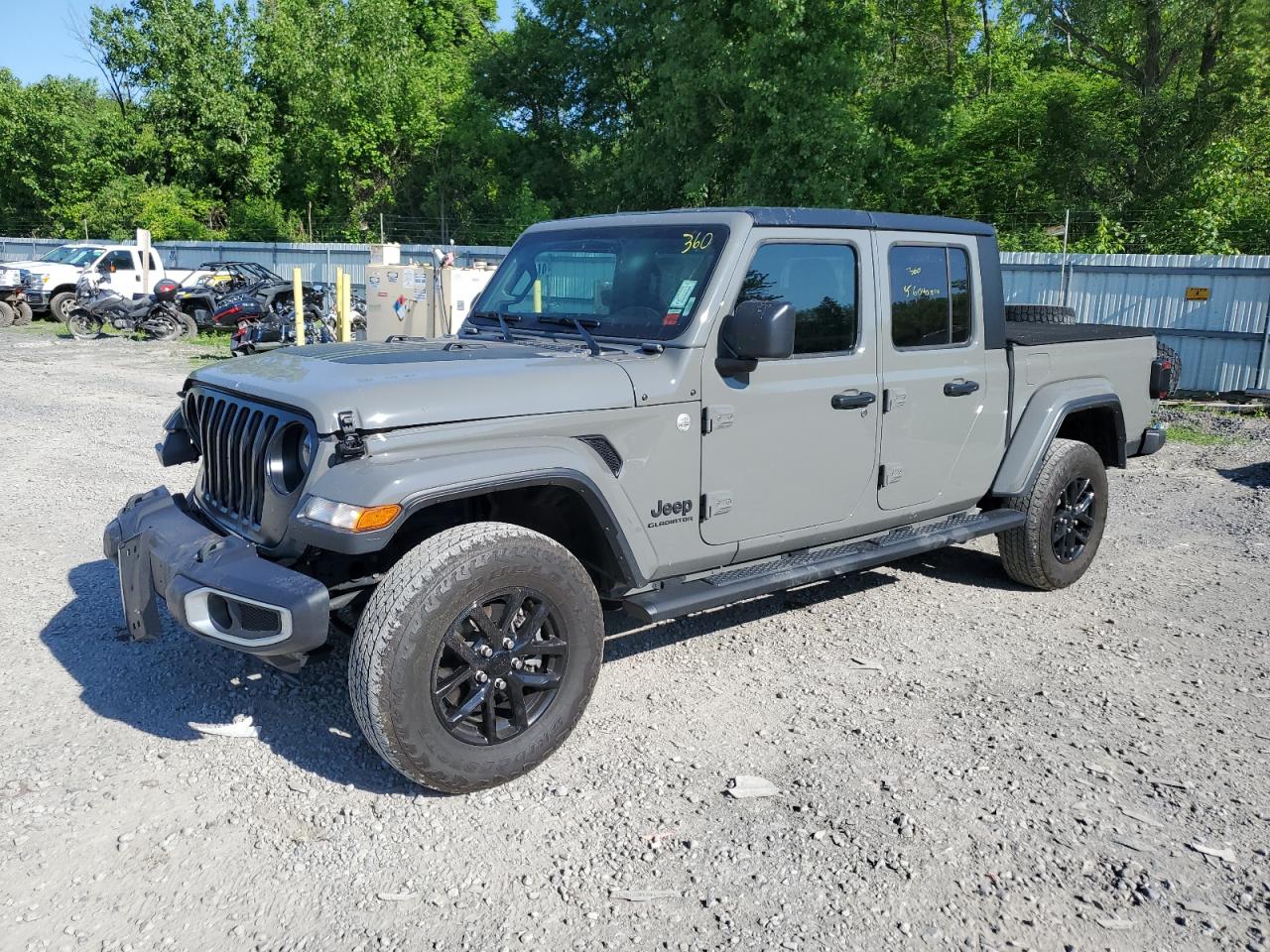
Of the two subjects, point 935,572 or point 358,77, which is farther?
point 358,77

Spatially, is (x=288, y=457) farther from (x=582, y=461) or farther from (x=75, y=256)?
(x=75, y=256)

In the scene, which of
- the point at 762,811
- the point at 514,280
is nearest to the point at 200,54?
the point at 514,280

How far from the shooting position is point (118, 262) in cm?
2278

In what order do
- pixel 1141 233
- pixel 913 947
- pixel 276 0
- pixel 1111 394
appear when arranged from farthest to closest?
pixel 276 0, pixel 1141 233, pixel 1111 394, pixel 913 947

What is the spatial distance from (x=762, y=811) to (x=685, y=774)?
14.0 inches

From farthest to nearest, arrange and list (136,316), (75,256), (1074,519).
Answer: (75,256), (136,316), (1074,519)

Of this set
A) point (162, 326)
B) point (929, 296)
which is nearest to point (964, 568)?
point (929, 296)

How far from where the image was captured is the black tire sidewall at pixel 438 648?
3281 millimetres

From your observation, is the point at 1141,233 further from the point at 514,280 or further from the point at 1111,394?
the point at 514,280

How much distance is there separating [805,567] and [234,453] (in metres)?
2.33

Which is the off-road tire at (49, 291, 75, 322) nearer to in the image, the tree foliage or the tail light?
the tree foliage

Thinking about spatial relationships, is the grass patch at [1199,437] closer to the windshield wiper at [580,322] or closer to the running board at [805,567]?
the running board at [805,567]

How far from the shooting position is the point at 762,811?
350cm

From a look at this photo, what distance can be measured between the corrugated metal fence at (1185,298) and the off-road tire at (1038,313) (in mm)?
7390
